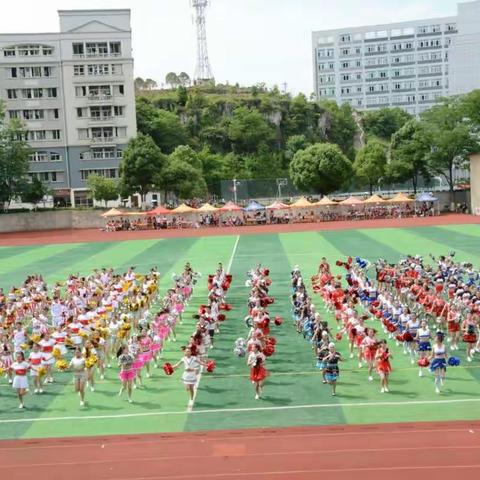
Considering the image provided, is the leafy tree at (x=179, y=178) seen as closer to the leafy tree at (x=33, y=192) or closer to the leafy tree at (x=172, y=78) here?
the leafy tree at (x=33, y=192)

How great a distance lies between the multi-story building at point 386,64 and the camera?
156500 millimetres

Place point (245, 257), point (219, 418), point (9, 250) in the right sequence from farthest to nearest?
point (9, 250)
point (245, 257)
point (219, 418)

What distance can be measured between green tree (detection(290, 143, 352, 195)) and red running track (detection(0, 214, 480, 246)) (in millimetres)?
15219

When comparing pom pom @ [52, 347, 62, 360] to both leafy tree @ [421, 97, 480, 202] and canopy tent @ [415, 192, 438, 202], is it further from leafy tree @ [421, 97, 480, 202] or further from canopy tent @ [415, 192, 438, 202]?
leafy tree @ [421, 97, 480, 202]

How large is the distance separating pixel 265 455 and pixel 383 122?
129 meters

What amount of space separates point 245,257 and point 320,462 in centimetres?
3217

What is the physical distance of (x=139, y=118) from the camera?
363ft

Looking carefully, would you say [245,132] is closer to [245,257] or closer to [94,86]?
[94,86]

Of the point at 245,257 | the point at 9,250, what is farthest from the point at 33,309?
the point at 9,250

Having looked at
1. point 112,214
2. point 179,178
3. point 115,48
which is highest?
point 115,48

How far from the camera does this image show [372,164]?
91500mm

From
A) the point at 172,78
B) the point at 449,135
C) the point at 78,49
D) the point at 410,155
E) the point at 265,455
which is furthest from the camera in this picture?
the point at 172,78

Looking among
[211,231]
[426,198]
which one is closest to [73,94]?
[211,231]

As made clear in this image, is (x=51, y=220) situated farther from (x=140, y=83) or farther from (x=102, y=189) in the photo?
(x=140, y=83)
